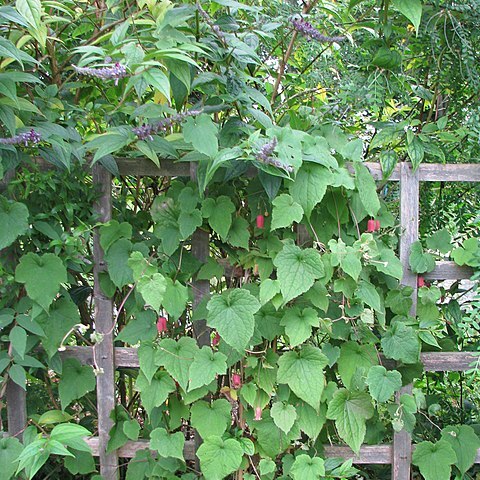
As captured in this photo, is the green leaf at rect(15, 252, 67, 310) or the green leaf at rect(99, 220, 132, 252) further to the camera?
the green leaf at rect(99, 220, 132, 252)

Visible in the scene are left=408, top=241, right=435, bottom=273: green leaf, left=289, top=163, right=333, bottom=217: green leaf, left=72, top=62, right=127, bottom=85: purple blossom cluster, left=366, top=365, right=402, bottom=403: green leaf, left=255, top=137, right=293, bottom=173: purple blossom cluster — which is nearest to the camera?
left=72, top=62, right=127, bottom=85: purple blossom cluster

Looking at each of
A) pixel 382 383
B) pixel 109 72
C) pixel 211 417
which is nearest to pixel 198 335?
pixel 211 417

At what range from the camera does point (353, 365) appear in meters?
2.12

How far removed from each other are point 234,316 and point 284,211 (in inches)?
14.5

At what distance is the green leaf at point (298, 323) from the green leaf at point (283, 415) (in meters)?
0.24

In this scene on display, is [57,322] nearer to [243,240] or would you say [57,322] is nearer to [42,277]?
[42,277]

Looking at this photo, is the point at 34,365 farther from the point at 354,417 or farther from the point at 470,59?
the point at 470,59

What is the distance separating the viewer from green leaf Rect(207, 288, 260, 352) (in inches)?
76.1

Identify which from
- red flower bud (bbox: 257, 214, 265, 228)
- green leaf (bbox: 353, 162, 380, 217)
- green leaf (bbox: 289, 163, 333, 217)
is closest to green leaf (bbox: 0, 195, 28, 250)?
red flower bud (bbox: 257, 214, 265, 228)

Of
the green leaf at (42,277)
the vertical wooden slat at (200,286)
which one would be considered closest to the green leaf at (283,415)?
the vertical wooden slat at (200,286)

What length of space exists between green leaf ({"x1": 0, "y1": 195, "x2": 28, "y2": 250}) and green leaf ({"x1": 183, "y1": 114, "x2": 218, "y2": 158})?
594mm

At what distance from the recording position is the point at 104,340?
221 centimetres

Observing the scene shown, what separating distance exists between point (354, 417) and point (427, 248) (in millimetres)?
663

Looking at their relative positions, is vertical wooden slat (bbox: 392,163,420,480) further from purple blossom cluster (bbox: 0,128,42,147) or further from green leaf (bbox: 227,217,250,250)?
purple blossom cluster (bbox: 0,128,42,147)
